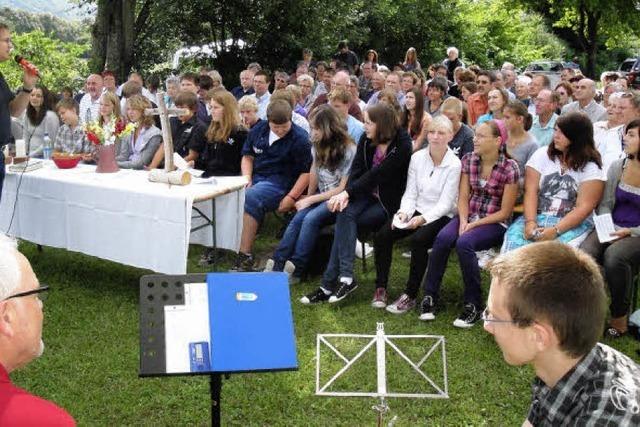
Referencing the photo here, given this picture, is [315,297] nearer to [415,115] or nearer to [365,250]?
[365,250]

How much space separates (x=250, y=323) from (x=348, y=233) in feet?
8.55

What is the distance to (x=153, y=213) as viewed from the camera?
4.90 m

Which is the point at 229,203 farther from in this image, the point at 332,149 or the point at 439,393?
the point at 439,393

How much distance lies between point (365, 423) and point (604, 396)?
2.04 metres

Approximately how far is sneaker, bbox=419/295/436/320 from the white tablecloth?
173 centimetres

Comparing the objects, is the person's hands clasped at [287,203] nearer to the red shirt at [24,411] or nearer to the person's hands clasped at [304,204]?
the person's hands clasped at [304,204]

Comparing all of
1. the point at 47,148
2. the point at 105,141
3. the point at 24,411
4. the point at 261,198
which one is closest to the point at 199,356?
the point at 24,411

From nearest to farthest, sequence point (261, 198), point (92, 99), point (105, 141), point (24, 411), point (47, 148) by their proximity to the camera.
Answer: point (24, 411)
point (105, 141)
point (261, 198)
point (47, 148)
point (92, 99)

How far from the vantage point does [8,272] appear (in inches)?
69.7

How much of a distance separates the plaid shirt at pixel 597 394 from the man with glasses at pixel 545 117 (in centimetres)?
488

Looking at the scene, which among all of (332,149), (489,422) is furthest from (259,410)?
(332,149)

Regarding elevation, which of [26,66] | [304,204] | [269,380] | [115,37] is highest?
[115,37]

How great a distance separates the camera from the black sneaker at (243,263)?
19.0 ft

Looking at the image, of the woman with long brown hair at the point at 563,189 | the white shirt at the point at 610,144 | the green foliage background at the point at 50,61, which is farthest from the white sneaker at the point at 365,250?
the green foliage background at the point at 50,61
